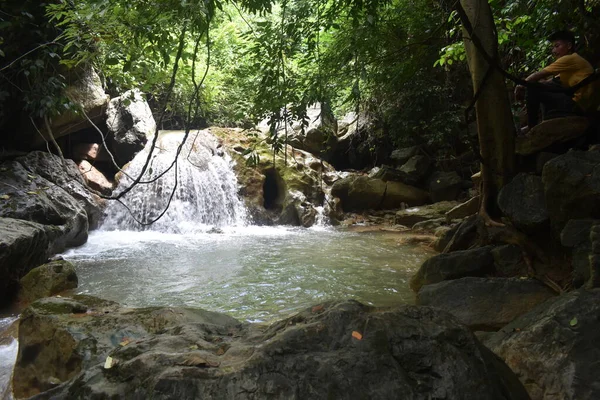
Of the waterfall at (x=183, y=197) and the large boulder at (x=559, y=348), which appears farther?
the waterfall at (x=183, y=197)

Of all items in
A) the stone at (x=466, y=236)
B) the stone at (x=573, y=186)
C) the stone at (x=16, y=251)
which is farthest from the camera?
the stone at (x=466, y=236)

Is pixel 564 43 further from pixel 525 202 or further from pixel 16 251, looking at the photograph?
pixel 16 251

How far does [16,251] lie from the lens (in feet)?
16.7

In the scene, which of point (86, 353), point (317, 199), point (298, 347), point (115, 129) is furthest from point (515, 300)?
point (115, 129)

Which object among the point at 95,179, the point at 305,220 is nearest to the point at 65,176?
the point at 95,179

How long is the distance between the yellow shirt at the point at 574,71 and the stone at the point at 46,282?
6.37 metres

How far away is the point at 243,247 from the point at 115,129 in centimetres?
642

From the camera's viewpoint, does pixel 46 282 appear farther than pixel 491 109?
Yes

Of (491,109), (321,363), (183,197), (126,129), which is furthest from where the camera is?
(126,129)

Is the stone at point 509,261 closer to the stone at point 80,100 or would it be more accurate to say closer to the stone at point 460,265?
the stone at point 460,265

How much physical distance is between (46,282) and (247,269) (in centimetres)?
281

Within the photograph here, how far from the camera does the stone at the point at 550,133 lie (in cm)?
420

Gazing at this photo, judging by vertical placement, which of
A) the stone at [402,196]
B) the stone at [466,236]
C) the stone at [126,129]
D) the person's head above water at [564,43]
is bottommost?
the stone at [466,236]

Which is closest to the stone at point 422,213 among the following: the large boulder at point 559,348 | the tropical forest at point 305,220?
the tropical forest at point 305,220
